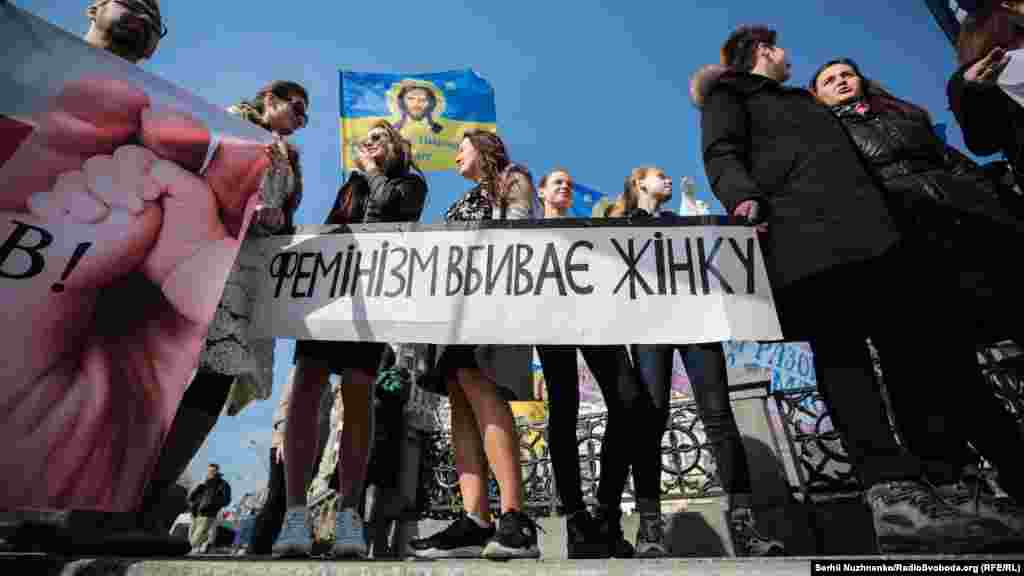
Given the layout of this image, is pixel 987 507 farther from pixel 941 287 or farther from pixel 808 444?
pixel 808 444

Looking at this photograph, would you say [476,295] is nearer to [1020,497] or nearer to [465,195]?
[465,195]

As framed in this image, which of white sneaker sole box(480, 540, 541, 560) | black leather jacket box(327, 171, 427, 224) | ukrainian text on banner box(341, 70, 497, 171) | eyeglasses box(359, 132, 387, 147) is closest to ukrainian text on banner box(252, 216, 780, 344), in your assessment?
black leather jacket box(327, 171, 427, 224)

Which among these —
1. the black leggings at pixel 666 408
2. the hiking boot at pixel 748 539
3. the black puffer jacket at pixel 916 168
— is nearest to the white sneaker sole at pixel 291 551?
the black leggings at pixel 666 408

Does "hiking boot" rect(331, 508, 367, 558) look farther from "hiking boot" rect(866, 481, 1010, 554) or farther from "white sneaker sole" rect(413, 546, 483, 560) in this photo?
"hiking boot" rect(866, 481, 1010, 554)

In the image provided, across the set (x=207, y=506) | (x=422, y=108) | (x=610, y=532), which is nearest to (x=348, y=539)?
(x=610, y=532)

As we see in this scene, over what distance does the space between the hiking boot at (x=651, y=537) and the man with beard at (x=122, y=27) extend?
3.31m

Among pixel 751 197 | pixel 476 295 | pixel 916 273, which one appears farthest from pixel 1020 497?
pixel 476 295

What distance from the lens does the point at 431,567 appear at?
1.56 metres

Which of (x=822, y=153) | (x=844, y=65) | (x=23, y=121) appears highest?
(x=844, y=65)

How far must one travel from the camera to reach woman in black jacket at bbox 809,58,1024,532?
1.94 m

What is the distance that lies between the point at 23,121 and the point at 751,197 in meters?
2.84

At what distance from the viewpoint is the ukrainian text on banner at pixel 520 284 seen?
255 cm

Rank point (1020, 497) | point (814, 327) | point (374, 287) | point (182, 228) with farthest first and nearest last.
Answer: point (374, 287)
point (182, 228)
point (814, 327)
point (1020, 497)

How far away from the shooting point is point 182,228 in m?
2.56
